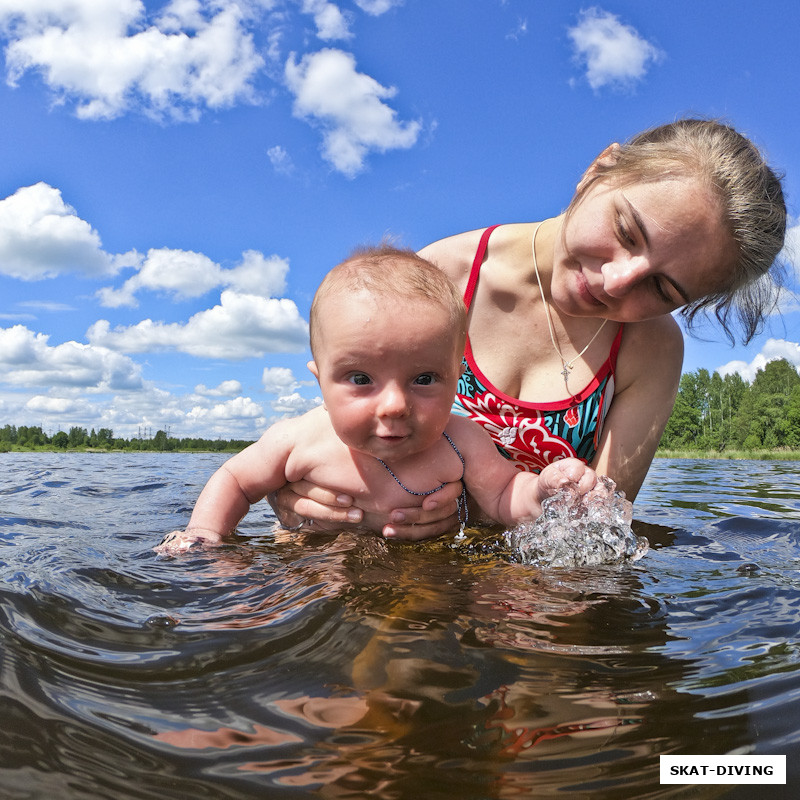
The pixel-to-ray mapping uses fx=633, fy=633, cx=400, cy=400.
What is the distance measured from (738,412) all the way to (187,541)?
6131cm

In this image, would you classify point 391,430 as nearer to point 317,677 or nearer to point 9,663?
point 317,677

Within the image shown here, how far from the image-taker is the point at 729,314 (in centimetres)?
341

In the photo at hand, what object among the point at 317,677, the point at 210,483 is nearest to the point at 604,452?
the point at 210,483

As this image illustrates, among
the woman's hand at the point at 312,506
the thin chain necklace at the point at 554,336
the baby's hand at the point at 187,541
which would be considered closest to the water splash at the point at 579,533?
the woman's hand at the point at 312,506

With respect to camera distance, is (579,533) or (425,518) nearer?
(579,533)

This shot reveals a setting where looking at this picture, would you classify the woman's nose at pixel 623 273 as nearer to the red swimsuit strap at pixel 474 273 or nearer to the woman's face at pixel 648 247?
the woman's face at pixel 648 247

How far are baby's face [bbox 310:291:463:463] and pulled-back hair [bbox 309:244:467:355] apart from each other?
0.04 meters

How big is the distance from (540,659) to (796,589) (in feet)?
4.35

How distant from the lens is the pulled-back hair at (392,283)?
2.57 m

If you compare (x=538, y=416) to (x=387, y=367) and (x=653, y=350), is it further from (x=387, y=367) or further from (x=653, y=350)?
(x=387, y=367)

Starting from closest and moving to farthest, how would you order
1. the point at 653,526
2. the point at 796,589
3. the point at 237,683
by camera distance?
the point at 237,683 → the point at 796,589 → the point at 653,526

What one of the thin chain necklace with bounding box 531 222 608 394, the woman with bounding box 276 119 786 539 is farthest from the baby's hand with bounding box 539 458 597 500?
the thin chain necklace with bounding box 531 222 608 394

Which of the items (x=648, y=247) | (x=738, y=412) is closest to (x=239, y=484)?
(x=648, y=247)

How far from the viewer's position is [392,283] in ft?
8.48
